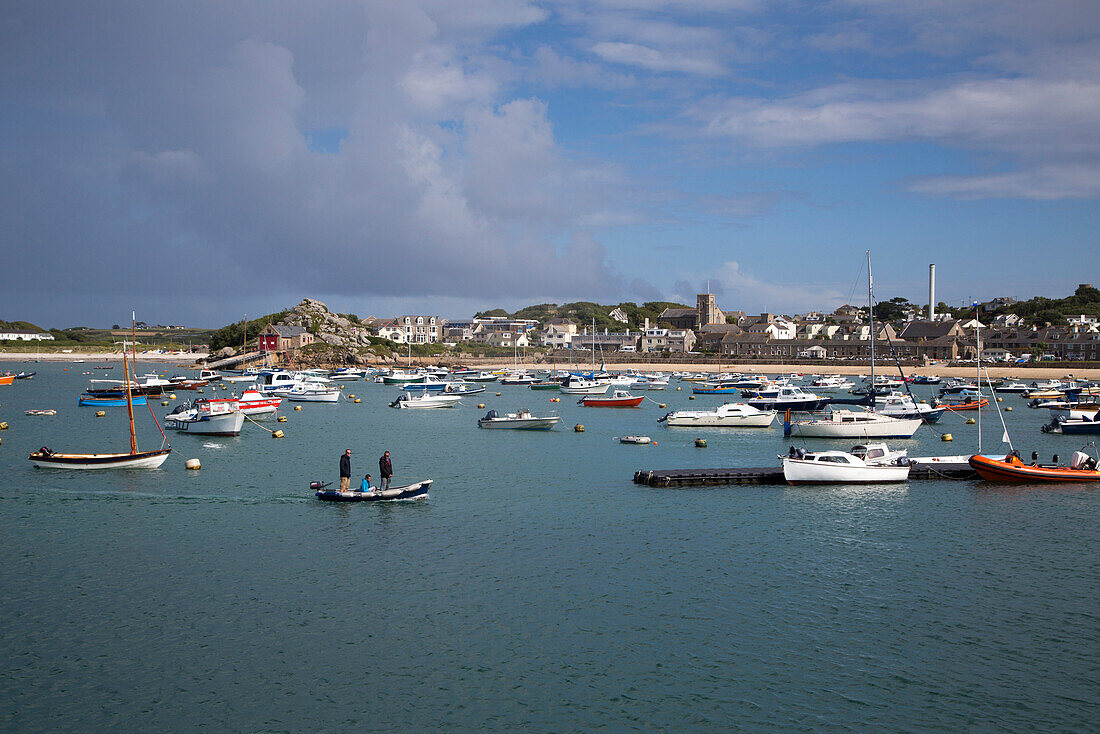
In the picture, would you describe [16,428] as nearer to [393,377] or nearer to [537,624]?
[537,624]

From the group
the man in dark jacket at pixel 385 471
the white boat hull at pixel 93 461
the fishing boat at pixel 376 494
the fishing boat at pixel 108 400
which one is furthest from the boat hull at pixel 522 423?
the fishing boat at pixel 108 400

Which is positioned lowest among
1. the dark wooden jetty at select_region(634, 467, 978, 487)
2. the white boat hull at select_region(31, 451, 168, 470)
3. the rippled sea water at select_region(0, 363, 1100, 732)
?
the rippled sea water at select_region(0, 363, 1100, 732)

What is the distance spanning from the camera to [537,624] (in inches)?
774

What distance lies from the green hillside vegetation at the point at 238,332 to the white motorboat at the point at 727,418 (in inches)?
4872

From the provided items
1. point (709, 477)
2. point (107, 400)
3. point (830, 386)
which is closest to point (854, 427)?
point (709, 477)

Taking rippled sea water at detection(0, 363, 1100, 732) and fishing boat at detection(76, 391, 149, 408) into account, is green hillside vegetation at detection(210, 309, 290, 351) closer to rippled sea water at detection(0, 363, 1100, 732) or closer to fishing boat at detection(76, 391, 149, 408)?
fishing boat at detection(76, 391, 149, 408)

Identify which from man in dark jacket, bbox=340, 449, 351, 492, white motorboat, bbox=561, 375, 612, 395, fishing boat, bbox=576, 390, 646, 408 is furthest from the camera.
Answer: white motorboat, bbox=561, 375, 612, 395

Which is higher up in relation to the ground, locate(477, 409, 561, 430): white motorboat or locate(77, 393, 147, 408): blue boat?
locate(77, 393, 147, 408): blue boat

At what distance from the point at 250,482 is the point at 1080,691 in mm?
33122

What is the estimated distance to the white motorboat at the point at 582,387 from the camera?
9631 centimetres

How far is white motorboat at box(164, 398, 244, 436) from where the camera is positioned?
5522 centimetres

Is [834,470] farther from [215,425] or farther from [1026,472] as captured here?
[215,425]

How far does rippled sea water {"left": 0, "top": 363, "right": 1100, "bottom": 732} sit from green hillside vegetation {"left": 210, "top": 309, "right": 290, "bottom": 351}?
5255 inches

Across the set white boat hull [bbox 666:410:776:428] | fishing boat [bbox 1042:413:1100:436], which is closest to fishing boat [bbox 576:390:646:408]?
Answer: white boat hull [bbox 666:410:776:428]
